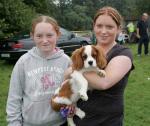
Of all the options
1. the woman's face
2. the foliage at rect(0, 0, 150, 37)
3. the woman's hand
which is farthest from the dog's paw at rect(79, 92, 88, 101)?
the foliage at rect(0, 0, 150, 37)

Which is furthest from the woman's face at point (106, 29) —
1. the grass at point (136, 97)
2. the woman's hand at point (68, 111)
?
the grass at point (136, 97)

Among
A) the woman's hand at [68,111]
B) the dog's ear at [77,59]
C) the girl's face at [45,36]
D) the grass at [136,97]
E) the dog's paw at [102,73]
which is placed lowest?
the grass at [136,97]

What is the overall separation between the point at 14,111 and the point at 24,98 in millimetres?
137

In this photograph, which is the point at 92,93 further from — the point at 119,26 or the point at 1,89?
the point at 1,89

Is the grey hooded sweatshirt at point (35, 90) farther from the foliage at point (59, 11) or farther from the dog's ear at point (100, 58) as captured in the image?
the foliage at point (59, 11)

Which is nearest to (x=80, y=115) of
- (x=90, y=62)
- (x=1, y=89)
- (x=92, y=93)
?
(x=92, y=93)

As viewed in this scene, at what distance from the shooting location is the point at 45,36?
3.42 meters

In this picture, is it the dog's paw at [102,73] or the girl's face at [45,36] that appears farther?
the girl's face at [45,36]

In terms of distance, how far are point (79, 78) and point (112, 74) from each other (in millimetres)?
309

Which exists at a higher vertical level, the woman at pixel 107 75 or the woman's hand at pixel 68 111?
the woman at pixel 107 75

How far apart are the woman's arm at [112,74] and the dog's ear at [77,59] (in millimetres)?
126

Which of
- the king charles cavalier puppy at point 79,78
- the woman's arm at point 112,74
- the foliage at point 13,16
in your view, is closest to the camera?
the woman's arm at point 112,74

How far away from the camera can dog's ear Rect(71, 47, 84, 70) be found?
3286mm

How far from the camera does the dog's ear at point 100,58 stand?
3195 mm
